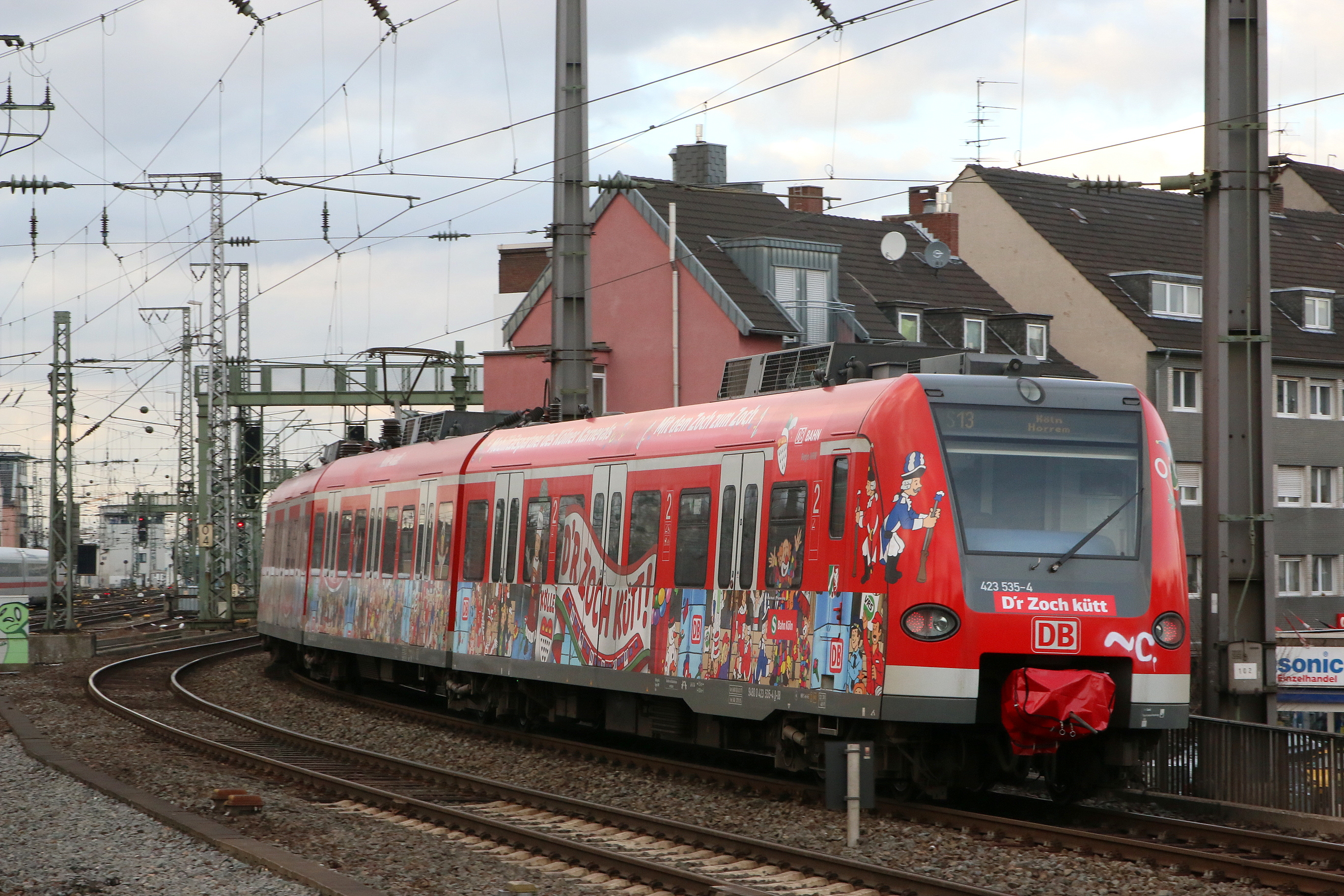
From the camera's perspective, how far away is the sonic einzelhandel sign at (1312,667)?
18562 mm

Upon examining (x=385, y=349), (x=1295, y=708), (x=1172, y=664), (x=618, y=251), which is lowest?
(x=1295, y=708)

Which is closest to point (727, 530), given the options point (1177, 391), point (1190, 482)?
point (1190, 482)

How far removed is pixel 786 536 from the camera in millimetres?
13086

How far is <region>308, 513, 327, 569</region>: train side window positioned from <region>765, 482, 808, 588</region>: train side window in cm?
1395

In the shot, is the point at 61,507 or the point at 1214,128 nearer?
the point at 1214,128

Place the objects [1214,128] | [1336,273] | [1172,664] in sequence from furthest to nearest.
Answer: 1. [1336,273]
2. [1214,128]
3. [1172,664]

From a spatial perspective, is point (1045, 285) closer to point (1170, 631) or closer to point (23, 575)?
point (1170, 631)

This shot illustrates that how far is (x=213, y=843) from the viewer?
11.3 meters

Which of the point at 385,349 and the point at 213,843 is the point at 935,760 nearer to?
the point at 213,843

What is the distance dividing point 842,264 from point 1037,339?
5335 millimetres

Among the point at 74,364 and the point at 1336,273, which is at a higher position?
the point at 1336,273

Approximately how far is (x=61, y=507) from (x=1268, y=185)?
251ft

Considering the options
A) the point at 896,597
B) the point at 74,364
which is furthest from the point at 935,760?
the point at 74,364

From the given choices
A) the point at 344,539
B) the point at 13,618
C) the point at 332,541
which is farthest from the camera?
the point at 13,618
